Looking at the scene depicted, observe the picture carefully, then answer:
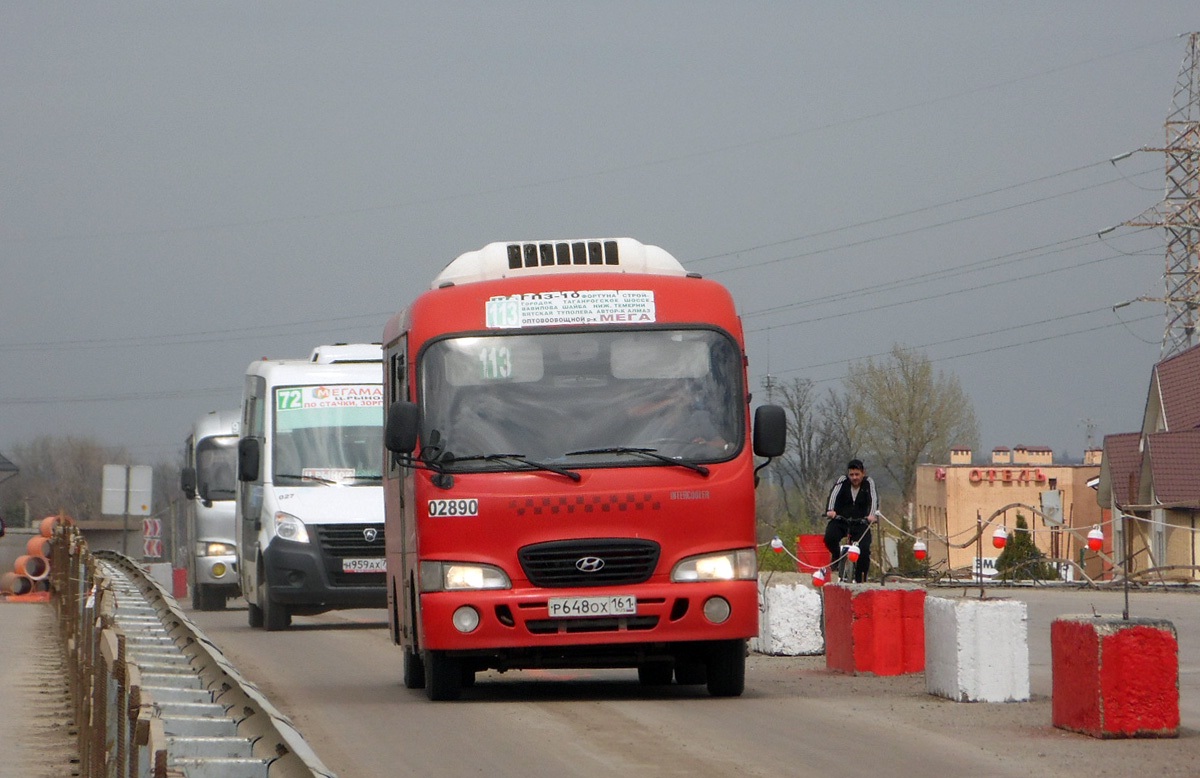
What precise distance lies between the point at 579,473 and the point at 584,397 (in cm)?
55

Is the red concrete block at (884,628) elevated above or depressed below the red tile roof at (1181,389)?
below

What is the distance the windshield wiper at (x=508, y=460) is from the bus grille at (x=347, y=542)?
1047 centimetres

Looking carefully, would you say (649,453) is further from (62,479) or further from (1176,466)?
(62,479)

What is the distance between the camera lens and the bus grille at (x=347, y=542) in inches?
923

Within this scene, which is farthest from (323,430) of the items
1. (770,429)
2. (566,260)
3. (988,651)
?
(988,651)

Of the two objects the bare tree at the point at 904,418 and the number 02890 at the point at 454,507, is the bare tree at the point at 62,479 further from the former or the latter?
the number 02890 at the point at 454,507

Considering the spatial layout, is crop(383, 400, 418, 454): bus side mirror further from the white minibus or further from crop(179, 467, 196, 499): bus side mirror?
crop(179, 467, 196, 499): bus side mirror

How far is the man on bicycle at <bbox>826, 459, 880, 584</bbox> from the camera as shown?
20.1 meters

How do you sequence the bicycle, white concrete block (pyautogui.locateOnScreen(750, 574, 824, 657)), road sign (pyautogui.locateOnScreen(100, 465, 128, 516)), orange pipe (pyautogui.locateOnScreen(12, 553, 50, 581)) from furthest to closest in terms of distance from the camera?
orange pipe (pyautogui.locateOnScreen(12, 553, 50, 581)) → road sign (pyautogui.locateOnScreen(100, 465, 128, 516)) → the bicycle → white concrete block (pyautogui.locateOnScreen(750, 574, 824, 657))

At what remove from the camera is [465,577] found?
13.0 metres

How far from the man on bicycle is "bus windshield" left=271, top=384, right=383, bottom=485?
19.2 ft

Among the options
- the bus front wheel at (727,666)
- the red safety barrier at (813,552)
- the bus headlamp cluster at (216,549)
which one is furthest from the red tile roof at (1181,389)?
the bus front wheel at (727,666)

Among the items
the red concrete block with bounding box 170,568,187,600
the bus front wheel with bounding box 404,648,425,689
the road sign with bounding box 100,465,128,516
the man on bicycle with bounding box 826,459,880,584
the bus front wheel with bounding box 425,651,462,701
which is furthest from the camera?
the red concrete block with bounding box 170,568,187,600

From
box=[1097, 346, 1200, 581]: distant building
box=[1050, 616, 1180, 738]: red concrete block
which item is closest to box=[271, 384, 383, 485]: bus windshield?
box=[1050, 616, 1180, 738]: red concrete block
